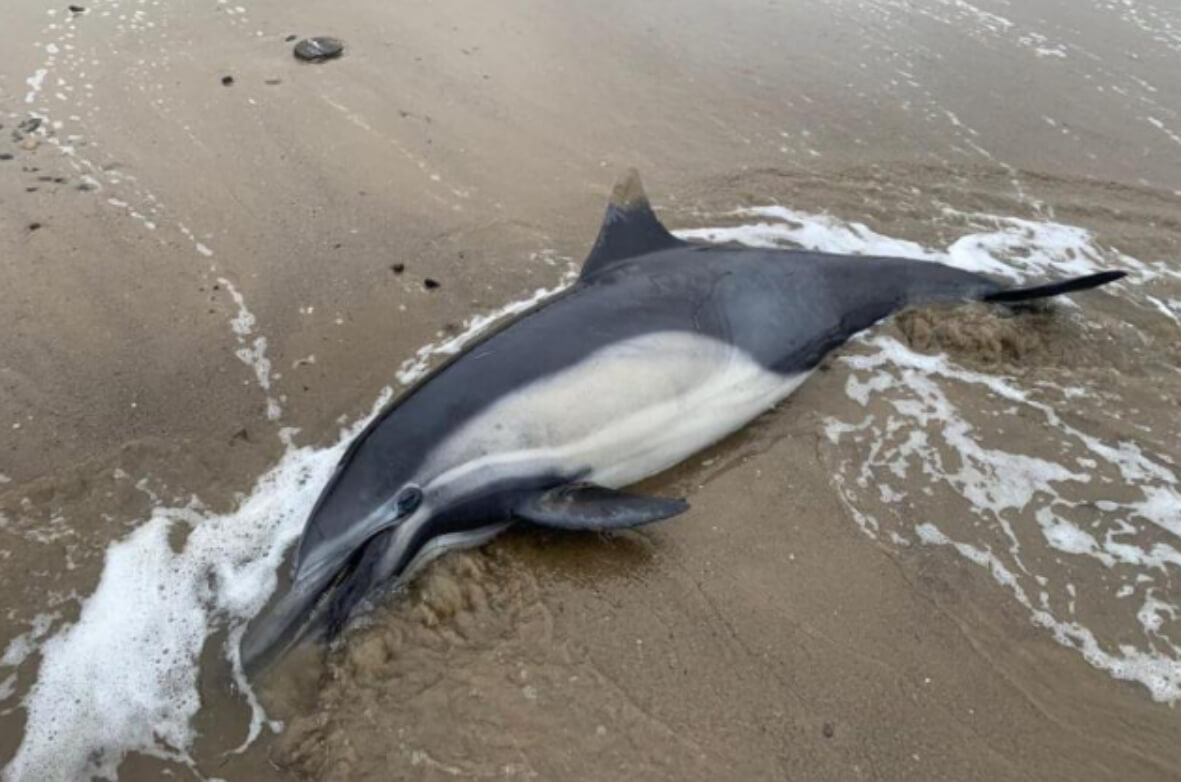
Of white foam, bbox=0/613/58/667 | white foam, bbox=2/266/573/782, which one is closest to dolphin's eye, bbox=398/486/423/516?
white foam, bbox=2/266/573/782

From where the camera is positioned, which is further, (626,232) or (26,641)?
(626,232)

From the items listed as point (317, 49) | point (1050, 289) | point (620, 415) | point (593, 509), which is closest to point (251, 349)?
point (620, 415)

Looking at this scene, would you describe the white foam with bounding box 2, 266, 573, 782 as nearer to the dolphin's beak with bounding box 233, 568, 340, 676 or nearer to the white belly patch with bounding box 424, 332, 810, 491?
the dolphin's beak with bounding box 233, 568, 340, 676

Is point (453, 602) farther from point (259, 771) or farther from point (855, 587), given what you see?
point (855, 587)

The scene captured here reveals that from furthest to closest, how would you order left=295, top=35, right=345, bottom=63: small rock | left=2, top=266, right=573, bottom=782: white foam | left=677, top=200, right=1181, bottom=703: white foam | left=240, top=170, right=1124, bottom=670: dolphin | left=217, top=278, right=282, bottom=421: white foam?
left=295, top=35, right=345, bottom=63: small rock < left=217, top=278, right=282, bottom=421: white foam < left=677, top=200, right=1181, bottom=703: white foam < left=240, top=170, right=1124, bottom=670: dolphin < left=2, top=266, right=573, bottom=782: white foam

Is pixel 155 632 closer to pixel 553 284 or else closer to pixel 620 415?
pixel 620 415

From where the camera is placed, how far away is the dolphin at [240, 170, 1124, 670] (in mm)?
3668

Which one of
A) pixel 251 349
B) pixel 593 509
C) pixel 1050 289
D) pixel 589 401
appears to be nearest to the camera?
pixel 593 509

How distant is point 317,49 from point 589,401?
5.43 meters

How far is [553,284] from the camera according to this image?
224 inches

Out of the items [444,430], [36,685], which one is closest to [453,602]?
[444,430]

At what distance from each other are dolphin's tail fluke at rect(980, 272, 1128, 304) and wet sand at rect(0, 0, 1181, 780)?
0.21m

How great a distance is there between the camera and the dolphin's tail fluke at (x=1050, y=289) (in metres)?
5.31

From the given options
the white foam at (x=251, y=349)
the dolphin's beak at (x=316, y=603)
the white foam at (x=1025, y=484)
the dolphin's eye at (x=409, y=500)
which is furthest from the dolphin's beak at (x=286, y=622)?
the white foam at (x=1025, y=484)
